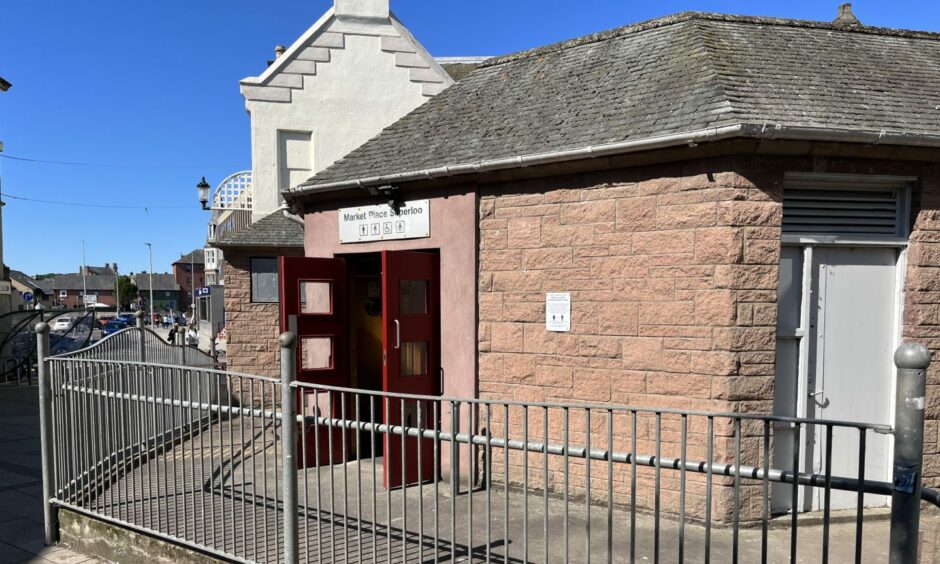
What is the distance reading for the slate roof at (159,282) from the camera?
10100cm

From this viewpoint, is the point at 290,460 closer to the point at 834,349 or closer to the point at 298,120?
the point at 834,349

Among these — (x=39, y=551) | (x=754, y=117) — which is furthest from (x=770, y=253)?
(x=39, y=551)

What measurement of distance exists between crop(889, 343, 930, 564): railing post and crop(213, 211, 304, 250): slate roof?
1001 cm

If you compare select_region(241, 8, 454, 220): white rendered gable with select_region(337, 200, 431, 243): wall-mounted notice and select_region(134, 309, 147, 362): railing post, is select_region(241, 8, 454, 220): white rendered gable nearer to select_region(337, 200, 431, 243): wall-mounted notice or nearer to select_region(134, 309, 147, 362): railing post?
select_region(134, 309, 147, 362): railing post

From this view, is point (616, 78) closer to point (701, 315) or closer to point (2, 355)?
point (701, 315)

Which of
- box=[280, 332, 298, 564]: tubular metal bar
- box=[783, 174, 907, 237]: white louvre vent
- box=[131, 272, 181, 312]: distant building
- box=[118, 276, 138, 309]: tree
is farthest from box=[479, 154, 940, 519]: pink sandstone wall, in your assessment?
box=[131, 272, 181, 312]: distant building

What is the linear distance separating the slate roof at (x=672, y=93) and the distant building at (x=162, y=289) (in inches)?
3698

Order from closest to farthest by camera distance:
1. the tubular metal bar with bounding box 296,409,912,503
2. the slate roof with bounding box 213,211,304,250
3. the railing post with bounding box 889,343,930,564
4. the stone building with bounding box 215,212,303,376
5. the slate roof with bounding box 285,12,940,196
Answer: the railing post with bounding box 889,343,930,564 → the tubular metal bar with bounding box 296,409,912,503 → the slate roof with bounding box 285,12,940,196 → the slate roof with bounding box 213,211,304,250 → the stone building with bounding box 215,212,303,376

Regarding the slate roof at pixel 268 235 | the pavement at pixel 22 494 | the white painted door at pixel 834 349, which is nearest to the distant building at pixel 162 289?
the pavement at pixel 22 494

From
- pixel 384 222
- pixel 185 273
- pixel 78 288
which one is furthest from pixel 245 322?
pixel 78 288

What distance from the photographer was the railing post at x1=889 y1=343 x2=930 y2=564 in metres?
2.18

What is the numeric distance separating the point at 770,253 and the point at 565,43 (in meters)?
4.08

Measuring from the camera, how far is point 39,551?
5.20 metres

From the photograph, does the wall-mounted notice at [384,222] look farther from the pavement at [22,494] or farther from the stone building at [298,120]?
the stone building at [298,120]
